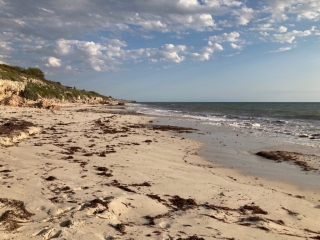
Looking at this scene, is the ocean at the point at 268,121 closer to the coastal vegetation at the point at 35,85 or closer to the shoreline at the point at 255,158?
the shoreline at the point at 255,158

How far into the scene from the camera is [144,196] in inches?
203

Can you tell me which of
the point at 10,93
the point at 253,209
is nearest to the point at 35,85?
the point at 10,93

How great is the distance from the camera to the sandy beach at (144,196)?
381 cm

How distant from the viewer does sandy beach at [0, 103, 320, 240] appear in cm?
381

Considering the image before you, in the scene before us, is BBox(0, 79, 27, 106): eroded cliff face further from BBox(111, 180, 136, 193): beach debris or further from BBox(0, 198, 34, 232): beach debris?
BBox(0, 198, 34, 232): beach debris

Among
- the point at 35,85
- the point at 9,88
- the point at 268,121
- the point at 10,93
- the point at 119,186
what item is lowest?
the point at 119,186

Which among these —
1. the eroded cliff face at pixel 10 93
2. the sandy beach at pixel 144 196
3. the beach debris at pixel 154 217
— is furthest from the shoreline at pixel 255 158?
the eroded cliff face at pixel 10 93

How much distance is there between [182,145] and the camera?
1199 cm

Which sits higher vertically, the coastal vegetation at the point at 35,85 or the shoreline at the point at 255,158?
the coastal vegetation at the point at 35,85

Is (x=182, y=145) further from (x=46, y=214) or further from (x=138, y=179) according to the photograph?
(x=46, y=214)

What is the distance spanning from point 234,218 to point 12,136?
8682 millimetres

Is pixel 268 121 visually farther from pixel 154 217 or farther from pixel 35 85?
pixel 35 85

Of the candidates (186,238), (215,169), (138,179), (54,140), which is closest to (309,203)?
(215,169)

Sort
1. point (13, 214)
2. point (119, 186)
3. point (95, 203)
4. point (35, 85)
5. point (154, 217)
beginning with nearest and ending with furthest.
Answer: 1. point (13, 214)
2. point (154, 217)
3. point (95, 203)
4. point (119, 186)
5. point (35, 85)
